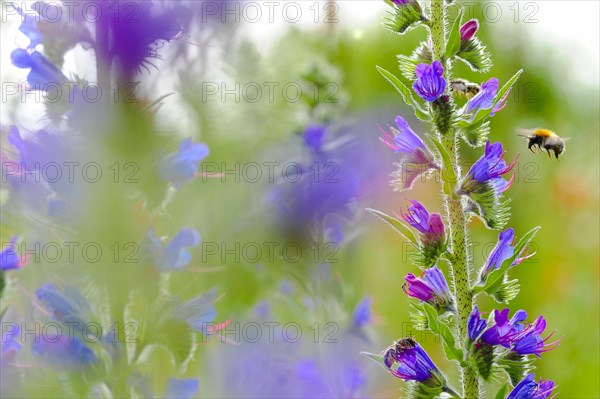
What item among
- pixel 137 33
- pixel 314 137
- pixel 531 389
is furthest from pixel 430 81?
pixel 314 137

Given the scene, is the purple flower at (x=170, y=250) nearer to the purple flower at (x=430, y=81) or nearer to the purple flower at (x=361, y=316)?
the purple flower at (x=430, y=81)

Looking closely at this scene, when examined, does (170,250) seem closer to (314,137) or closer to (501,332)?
(501,332)

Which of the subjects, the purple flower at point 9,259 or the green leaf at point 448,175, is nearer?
the green leaf at point 448,175

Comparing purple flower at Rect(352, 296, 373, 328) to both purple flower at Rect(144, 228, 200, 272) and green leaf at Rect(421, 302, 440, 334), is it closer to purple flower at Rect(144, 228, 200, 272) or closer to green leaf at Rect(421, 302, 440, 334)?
purple flower at Rect(144, 228, 200, 272)

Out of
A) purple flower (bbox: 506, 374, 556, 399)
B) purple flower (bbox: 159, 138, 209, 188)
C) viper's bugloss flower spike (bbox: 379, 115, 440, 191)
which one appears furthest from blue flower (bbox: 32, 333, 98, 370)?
purple flower (bbox: 506, 374, 556, 399)

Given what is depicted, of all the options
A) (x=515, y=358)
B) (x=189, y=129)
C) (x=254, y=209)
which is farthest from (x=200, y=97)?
(x=515, y=358)

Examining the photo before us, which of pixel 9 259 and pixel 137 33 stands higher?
pixel 137 33

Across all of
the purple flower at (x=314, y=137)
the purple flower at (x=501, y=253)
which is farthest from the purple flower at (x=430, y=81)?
the purple flower at (x=314, y=137)
